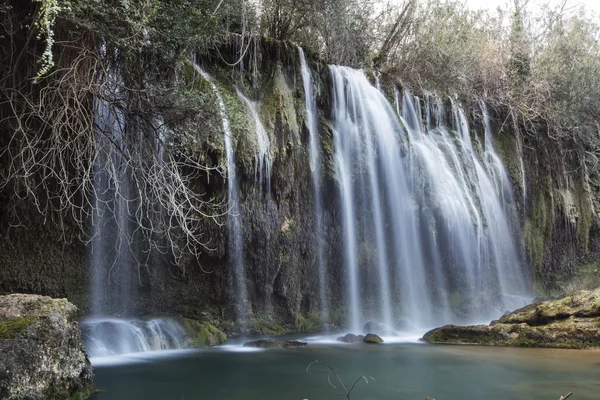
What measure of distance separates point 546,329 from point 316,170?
5.33m

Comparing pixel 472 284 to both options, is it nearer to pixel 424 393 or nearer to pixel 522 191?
pixel 522 191

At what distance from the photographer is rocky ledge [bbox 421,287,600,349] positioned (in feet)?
25.5

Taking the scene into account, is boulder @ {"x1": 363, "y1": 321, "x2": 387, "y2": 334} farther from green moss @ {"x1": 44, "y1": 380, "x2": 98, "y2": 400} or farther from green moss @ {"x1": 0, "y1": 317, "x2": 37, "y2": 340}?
green moss @ {"x1": 0, "y1": 317, "x2": 37, "y2": 340}

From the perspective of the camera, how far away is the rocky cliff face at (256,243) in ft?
27.0

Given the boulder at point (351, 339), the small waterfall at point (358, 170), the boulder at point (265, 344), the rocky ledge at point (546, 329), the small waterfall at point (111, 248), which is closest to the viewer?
the rocky ledge at point (546, 329)

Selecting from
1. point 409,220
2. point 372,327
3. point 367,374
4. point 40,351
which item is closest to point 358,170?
point 409,220

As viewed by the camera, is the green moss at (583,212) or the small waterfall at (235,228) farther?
the green moss at (583,212)

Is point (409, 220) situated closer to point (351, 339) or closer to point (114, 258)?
point (351, 339)

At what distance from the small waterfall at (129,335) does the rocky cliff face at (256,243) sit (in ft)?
3.91

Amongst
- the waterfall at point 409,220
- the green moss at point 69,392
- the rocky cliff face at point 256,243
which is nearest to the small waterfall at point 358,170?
the waterfall at point 409,220

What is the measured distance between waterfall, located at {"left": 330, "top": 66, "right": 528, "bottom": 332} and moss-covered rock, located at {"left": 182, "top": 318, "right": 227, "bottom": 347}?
3.58 m

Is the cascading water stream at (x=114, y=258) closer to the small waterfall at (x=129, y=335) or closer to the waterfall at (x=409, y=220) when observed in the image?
the small waterfall at (x=129, y=335)

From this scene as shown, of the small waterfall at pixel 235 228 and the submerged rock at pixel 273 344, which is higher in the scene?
the small waterfall at pixel 235 228

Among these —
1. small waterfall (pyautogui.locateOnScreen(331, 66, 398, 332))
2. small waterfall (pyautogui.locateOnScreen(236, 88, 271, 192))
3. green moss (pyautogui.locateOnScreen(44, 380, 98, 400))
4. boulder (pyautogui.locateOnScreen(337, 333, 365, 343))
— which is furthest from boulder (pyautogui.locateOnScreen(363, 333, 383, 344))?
green moss (pyautogui.locateOnScreen(44, 380, 98, 400))
